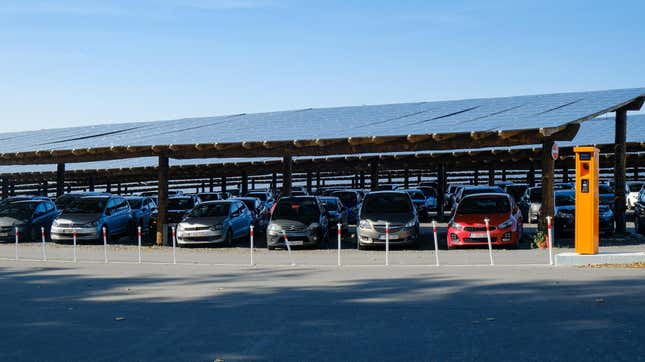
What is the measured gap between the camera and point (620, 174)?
937 inches

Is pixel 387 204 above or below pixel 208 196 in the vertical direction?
above

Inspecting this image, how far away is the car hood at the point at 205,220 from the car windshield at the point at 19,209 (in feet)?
24.5

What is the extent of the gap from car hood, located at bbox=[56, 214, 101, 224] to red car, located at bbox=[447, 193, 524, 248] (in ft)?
41.1

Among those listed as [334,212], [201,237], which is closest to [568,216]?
[334,212]

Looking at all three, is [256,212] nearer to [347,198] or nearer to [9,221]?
[347,198]

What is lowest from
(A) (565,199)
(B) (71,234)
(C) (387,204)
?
(B) (71,234)

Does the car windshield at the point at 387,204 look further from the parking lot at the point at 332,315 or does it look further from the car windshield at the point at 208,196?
the car windshield at the point at 208,196

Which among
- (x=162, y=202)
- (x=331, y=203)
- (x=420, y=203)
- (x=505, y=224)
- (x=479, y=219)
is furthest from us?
(x=420, y=203)

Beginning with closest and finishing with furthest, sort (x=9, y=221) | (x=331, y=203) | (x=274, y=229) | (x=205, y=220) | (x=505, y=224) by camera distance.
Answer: (x=505, y=224), (x=274, y=229), (x=205, y=220), (x=9, y=221), (x=331, y=203)

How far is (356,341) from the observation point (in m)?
7.96

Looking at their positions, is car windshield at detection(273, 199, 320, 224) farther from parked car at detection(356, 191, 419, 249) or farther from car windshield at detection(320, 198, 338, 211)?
car windshield at detection(320, 198, 338, 211)

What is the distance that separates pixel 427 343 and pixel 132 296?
5.92m

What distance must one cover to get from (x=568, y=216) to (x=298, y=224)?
8.39m

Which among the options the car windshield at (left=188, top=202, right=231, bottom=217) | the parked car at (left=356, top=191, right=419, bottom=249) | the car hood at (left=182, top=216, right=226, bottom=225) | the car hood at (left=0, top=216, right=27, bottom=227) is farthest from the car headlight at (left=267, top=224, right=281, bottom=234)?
the car hood at (left=0, top=216, right=27, bottom=227)
